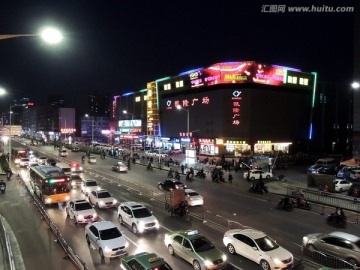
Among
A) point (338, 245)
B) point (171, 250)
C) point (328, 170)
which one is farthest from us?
point (328, 170)

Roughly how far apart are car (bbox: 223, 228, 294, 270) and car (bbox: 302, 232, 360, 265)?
2.18m

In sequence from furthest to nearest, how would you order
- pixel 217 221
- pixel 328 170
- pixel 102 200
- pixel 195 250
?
pixel 328 170
pixel 102 200
pixel 217 221
pixel 195 250

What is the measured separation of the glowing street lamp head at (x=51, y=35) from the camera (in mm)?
6121

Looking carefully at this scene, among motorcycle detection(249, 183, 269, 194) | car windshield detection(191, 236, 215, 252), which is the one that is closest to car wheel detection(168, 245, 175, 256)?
car windshield detection(191, 236, 215, 252)

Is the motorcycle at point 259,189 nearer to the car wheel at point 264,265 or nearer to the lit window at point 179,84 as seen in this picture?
the car wheel at point 264,265

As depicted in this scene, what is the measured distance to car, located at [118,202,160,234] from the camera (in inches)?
771

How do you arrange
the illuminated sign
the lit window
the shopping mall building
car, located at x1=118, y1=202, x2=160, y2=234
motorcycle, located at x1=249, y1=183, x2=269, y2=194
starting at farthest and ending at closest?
1. the illuminated sign
2. the lit window
3. the shopping mall building
4. motorcycle, located at x1=249, y1=183, x2=269, y2=194
5. car, located at x1=118, y1=202, x2=160, y2=234

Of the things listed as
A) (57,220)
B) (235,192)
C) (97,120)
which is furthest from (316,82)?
(97,120)

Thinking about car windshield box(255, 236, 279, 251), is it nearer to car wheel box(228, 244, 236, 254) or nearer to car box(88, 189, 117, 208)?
car wheel box(228, 244, 236, 254)

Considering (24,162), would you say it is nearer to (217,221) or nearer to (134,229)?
(134,229)

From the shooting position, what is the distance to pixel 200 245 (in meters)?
15.2

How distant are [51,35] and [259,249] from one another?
1276 cm

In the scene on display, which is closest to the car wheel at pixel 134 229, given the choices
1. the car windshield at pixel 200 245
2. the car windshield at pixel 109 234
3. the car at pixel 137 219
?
the car at pixel 137 219

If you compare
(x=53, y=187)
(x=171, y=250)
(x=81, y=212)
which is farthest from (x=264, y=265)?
(x=53, y=187)
